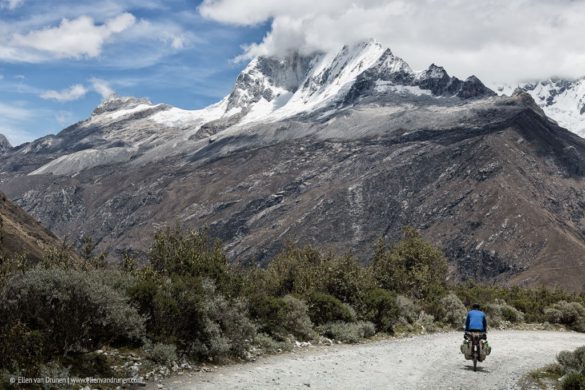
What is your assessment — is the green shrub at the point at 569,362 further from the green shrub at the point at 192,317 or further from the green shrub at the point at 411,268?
the green shrub at the point at 411,268

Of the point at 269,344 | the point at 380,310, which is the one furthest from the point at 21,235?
the point at 269,344

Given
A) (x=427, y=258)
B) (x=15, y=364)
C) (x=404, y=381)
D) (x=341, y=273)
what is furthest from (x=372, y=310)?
(x=427, y=258)

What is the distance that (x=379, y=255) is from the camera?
68.1m

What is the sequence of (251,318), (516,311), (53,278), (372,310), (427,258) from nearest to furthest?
1. (53,278)
2. (251,318)
3. (372,310)
4. (516,311)
5. (427,258)

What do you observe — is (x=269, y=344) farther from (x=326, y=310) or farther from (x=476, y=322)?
(x=476, y=322)

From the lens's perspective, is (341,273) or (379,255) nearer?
(341,273)

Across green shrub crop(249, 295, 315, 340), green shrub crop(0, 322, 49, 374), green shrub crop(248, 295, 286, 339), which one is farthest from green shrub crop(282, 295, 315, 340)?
green shrub crop(0, 322, 49, 374)

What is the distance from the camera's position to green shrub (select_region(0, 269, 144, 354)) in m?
16.3

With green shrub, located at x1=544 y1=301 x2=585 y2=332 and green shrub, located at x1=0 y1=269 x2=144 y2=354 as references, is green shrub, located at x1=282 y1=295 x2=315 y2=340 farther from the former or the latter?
green shrub, located at x1=544 y1=301 x2=585 y2=332

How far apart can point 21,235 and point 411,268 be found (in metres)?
114

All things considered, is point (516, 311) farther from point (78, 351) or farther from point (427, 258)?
point (78, 351)

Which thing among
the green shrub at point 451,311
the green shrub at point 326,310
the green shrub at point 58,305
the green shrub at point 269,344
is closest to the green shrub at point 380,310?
the green shrub at point 326,310

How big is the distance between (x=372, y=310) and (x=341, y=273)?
3.24 m

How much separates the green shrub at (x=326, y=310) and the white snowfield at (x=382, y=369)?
2407 millimetres
